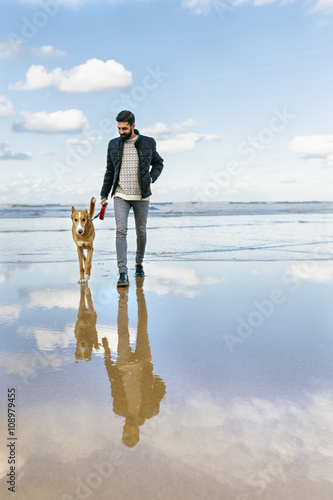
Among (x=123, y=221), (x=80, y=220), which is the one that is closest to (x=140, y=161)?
(x=123, y=221)

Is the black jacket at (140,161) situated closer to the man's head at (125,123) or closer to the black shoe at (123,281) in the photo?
the man's head at (125,123)

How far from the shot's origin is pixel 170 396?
7.60ft

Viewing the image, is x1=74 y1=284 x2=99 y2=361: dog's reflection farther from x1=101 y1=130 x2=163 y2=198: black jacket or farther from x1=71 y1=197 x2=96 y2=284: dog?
x1=101 y1=130 x2=163 y2=198: black jacket

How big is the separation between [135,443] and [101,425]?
0.69 feet

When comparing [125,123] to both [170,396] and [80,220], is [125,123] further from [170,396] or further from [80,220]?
[170,396]

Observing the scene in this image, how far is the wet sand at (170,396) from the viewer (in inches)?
64.9

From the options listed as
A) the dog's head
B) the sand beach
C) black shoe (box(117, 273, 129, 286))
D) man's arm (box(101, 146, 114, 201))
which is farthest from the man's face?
the sand beach

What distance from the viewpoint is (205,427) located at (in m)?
1.99

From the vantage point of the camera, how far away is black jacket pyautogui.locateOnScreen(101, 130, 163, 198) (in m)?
5.85

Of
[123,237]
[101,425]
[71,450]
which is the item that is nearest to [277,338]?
[101,425]

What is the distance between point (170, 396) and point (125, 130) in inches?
157

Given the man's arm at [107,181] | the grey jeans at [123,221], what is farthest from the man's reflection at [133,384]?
the man's arm at [107,181]

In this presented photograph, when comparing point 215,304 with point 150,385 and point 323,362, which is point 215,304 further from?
point 150,385

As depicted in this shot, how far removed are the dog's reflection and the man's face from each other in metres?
1.98
